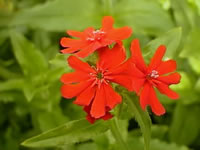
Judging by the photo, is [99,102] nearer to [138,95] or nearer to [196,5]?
[138,95]

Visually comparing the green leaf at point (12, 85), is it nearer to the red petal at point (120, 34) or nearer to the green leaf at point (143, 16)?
the green leaf at point (143, 16)

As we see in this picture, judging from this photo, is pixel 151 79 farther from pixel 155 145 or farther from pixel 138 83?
pixel 155 145

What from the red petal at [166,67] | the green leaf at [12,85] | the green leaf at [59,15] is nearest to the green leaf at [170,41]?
the red petal at [166,67]

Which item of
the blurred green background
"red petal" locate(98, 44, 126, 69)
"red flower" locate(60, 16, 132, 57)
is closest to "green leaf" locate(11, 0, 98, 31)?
the blurred green background

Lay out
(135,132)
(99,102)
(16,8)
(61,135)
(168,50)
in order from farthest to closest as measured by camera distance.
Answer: (16,8) → (135,132) → (168,50) → (61,135) → (99,102)

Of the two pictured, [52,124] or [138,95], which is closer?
[138,95]

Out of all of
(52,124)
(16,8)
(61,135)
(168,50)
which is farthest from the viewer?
(16,8)

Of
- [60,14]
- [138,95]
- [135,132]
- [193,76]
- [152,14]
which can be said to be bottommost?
[138,95]

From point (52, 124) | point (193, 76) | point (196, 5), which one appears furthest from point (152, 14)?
point (52, 124)
